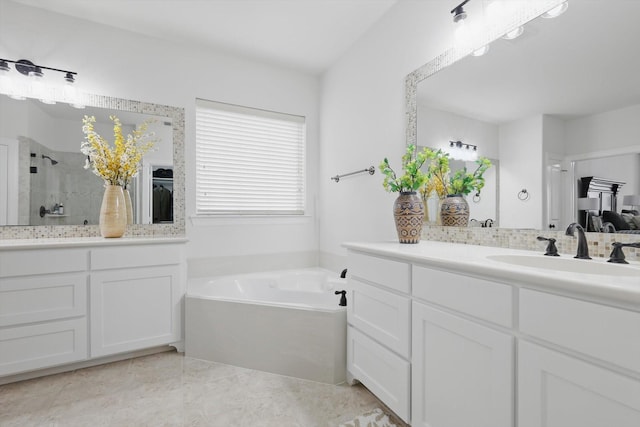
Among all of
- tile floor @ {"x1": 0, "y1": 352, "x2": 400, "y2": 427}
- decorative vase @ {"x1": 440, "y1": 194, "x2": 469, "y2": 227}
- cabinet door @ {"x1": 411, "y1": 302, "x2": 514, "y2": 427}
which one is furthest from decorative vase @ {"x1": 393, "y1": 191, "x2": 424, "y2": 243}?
tile floor @ {"x1": 0, "y1": 352, "x2": 400, "y2": 427}

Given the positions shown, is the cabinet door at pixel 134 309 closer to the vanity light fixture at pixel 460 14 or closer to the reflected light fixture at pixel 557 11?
the vanity light fixture at pixel 460 14

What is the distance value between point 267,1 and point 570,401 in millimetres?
2652

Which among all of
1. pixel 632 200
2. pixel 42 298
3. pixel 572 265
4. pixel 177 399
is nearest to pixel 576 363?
pixel 572 265

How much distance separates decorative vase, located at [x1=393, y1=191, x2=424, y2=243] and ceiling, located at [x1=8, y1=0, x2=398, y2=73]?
1491mm

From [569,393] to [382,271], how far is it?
819 mm

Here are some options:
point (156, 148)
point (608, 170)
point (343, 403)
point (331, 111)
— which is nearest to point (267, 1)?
point (331, 111)

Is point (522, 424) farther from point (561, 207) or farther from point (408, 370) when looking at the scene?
point (561, 207)

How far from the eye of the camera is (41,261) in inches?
74.4

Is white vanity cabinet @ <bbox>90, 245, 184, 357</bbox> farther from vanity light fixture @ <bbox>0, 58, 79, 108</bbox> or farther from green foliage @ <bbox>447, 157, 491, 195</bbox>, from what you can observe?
green foliage @ <bbox>447, 157, 491, 195</bbox>

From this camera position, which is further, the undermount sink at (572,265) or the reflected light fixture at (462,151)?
the reflected light fixture at (462,151)

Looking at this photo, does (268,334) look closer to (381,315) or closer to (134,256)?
(381,315)

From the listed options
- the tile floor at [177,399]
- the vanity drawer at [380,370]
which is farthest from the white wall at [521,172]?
the tile floor at [177,399]

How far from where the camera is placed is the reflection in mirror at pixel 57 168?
7.21 feet

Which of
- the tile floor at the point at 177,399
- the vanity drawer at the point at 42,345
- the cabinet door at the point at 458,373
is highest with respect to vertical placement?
the cabinet door at the point at 458,373
